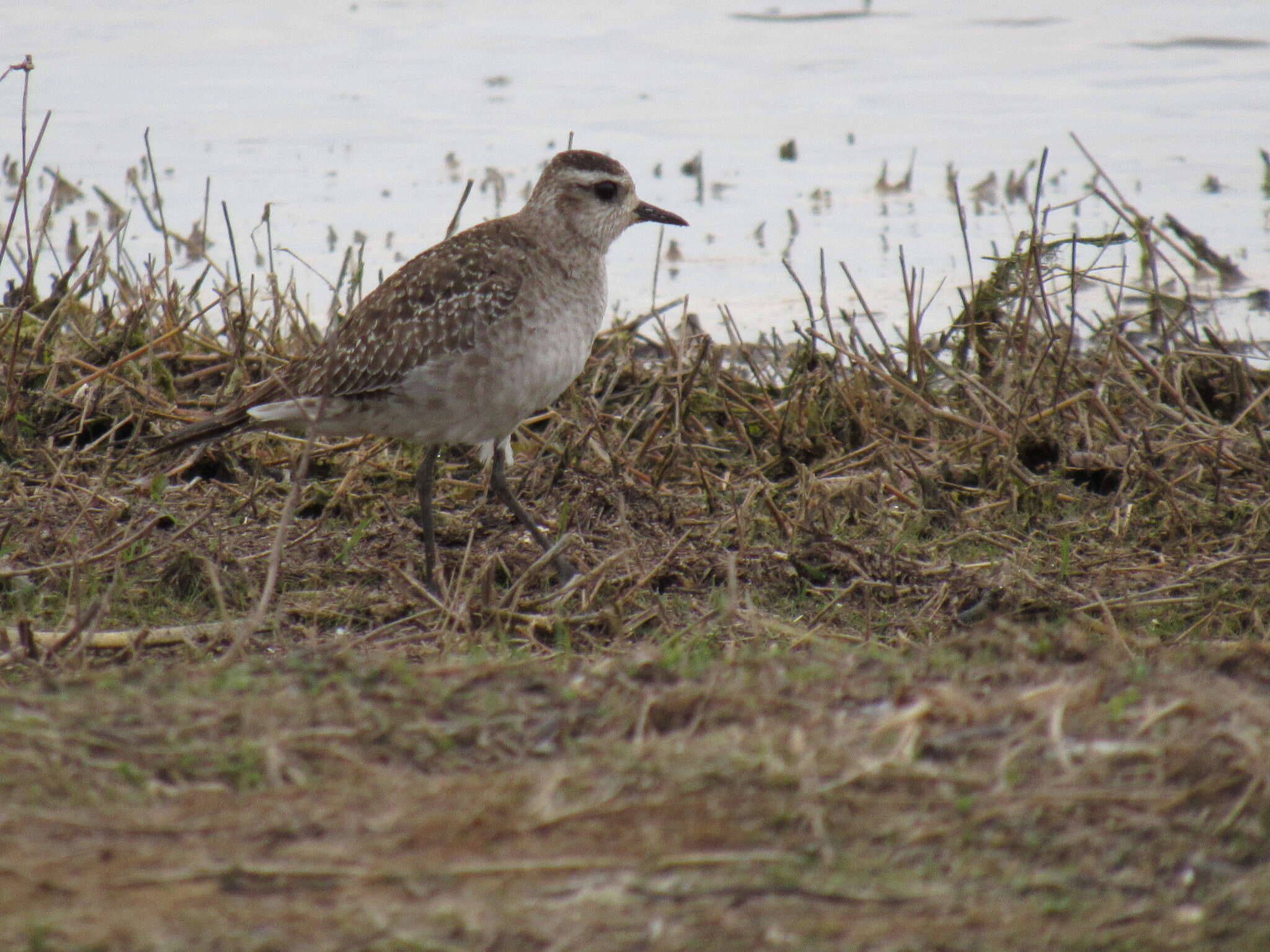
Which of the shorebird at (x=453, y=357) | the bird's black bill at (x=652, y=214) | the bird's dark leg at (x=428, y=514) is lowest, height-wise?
the bird's dark leg at (x=428, y=514)

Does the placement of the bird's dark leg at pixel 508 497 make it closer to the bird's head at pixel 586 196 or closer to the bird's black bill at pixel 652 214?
the bird's head at pixel 586 196

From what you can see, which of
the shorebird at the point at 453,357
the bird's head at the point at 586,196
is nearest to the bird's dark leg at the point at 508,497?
the shorebird at the point at 453,357

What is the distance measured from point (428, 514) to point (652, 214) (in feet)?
5.69

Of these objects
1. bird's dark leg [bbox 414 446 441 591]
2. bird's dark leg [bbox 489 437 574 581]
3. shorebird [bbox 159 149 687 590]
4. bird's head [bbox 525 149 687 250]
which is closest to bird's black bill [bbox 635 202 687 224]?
bird's head [bbox 525 149 687 250]

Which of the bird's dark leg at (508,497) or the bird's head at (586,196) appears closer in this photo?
the bird's dark leg at (508,497)

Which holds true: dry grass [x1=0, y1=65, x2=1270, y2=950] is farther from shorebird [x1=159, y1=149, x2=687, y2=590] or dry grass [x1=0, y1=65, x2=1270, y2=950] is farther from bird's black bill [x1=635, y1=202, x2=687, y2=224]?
bird's black bill [x1=635, y1=202, x2=687, y2=224]

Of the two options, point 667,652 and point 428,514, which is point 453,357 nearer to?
point 428,514

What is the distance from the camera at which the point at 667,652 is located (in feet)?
14.4

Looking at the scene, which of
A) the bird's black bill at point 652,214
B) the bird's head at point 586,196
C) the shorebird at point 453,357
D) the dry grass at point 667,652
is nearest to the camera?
the dry grass at point 667,652

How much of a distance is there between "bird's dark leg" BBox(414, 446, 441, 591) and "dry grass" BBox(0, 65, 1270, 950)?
11 centimetres

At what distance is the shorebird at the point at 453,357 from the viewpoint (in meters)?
6.43

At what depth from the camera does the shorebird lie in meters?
6.43

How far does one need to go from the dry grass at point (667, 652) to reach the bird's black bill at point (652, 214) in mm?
716

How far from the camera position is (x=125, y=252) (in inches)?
342
